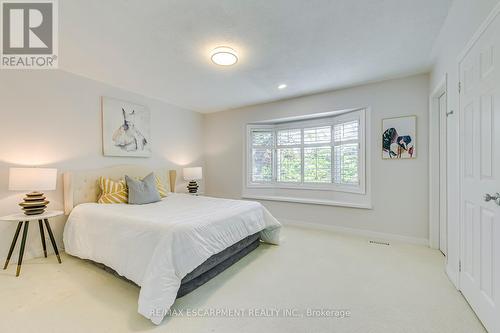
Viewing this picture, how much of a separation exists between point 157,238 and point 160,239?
0.04 m

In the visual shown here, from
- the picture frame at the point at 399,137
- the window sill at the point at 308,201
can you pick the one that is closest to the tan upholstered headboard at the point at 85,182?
the window sill at the point at 308,201

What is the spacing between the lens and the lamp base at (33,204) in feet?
7.82

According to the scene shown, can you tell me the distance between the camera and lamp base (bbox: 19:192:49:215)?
238cm

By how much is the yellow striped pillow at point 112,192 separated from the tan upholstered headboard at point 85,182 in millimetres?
101

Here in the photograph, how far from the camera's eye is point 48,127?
110 inches

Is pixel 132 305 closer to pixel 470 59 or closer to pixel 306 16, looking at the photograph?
pixel 306 16

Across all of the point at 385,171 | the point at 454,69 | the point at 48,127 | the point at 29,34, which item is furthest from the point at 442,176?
the point at 48,127

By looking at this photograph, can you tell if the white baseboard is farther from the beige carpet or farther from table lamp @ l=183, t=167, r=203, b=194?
table lamp @ l=183, t=167, r=203, b=194

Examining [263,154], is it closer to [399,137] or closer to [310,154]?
[310,154]

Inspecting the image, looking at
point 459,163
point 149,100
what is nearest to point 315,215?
point 459,163

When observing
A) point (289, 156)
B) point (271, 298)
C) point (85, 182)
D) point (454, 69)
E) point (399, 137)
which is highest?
point (454, 69)

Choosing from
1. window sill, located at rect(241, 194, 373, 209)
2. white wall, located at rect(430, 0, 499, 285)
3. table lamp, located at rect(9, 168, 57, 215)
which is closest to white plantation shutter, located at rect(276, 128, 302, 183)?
window sill, located at rect(241, 194, 373, 209)

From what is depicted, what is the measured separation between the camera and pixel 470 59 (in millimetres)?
1683

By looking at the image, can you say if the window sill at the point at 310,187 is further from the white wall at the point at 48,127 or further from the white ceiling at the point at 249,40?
the white wall at the point at 48,127
